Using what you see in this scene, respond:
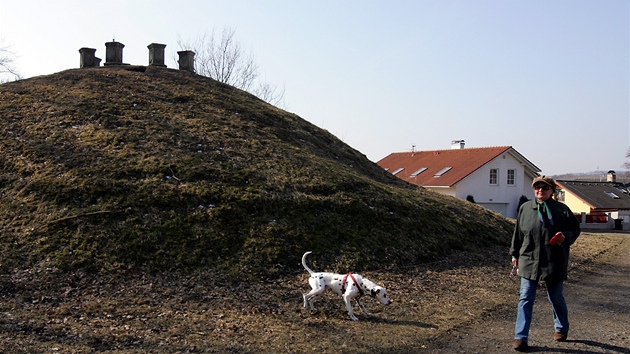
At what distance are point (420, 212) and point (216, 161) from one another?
4.76 m

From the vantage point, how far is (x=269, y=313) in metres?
6.61

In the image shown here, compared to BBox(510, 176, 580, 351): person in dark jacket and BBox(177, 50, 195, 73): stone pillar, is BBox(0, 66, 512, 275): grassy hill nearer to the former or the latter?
BBox(510, 176, 580, 351): person in dark jacket

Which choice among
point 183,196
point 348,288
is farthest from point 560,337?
point 183,196

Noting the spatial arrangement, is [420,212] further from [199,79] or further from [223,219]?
[199,79]

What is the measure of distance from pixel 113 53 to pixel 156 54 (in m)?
1.55

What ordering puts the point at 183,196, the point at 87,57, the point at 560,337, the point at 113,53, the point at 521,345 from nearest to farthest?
the point at 521,345 < the point at 560,337 < the point at 183,196 < the point at 87,57 < the point at 113,53

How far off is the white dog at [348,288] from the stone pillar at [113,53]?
16267 millimetres

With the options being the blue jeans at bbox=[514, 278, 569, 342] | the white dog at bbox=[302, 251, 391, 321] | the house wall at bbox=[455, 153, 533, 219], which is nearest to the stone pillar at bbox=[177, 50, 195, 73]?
the white dog at bbox=[302, 251, 391, 321]

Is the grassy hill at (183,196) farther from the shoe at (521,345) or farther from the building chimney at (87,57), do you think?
the shoe at (521,345)

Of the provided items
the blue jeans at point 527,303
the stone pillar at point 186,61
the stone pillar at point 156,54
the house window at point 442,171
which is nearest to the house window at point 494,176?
the house window at point 442,171

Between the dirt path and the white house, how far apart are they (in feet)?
74.7

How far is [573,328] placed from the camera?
6.31 meters

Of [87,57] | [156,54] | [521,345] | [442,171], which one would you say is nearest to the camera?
[521,345]

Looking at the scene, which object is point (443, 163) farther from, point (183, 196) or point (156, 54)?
point (183, 196)
